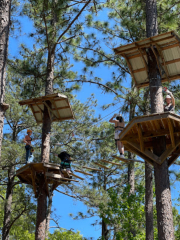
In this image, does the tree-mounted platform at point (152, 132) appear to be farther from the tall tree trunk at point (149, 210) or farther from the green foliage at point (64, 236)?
the green foliage at point (64, 236)

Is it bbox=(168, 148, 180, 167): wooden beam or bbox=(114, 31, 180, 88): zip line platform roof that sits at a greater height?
bbox=(114, 31, 180, 88): zip line platform roof

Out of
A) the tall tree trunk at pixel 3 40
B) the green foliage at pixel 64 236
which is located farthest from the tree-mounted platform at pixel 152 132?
the green foliage at pixel 64 236

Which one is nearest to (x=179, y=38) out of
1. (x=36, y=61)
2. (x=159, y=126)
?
(x=159, y=126)

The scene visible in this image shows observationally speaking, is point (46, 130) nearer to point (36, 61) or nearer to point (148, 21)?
point (36, 61)

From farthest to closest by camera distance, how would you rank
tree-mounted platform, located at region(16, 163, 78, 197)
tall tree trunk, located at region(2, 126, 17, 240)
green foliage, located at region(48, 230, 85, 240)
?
green foliage, located at region(48, 230, 85, 240) → tall tree trunk, located at region(2, 126, 17, 240) → tree-mounted platform, located at region(16, 163, 78, 197)

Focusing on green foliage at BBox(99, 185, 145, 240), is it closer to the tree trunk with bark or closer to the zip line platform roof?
the tree trunk with bark

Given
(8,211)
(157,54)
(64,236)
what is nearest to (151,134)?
(157,54)

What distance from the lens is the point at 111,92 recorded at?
11.7m

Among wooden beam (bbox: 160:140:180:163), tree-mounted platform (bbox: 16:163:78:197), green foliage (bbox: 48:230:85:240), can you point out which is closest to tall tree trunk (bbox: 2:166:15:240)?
tree-mounted platform (bbox: 16:163:78:197)

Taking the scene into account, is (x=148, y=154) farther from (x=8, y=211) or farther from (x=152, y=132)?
(x=8, y=211)

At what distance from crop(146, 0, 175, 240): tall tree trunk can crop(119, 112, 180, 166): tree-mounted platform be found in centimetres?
19

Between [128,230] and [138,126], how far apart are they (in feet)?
17.1

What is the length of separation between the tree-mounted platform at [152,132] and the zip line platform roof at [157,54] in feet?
5.42

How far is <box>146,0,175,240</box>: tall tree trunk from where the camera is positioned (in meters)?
6.40
